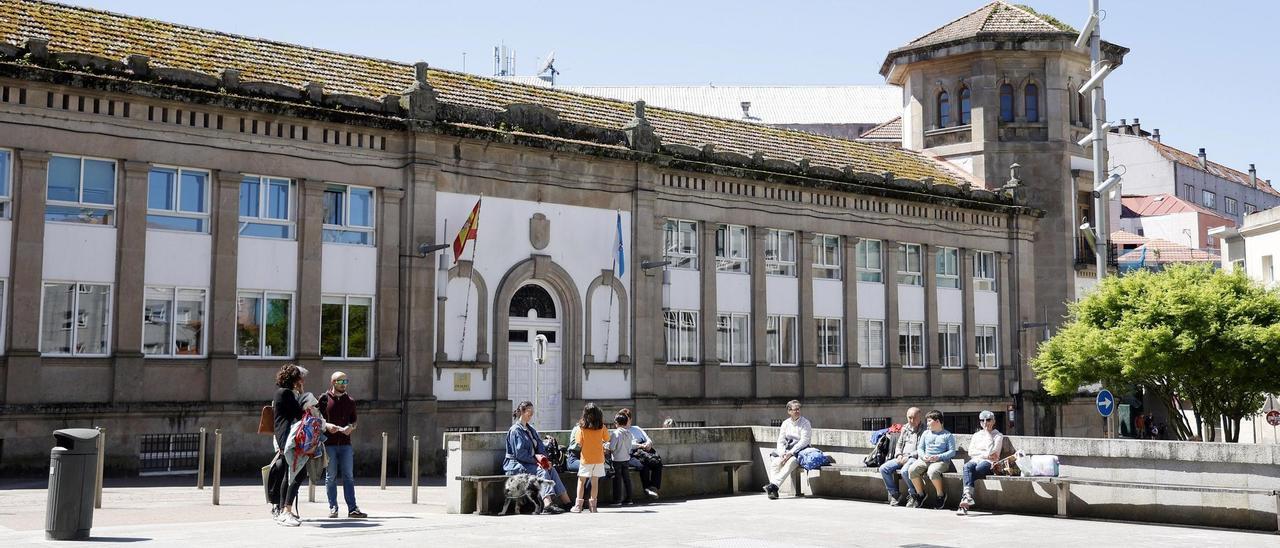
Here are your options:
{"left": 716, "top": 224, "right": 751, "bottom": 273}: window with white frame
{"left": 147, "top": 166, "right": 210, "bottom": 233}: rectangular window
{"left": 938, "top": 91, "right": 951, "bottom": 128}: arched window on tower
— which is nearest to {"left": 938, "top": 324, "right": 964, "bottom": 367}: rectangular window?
{"left": 716, "top": 224, "right": 751, "bottom": 273}: window with white frame

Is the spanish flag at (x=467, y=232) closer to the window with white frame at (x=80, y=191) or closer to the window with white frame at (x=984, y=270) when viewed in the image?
the window with white frame at (x=80, y=191)

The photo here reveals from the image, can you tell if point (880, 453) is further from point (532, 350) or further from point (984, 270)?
point (984, 270)

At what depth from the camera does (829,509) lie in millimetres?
17969

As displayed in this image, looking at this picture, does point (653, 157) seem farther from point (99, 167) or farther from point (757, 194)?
point (99, 167)

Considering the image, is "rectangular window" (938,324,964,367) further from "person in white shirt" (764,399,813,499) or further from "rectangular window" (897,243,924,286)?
"person in white shirt" (764,399,813,499)

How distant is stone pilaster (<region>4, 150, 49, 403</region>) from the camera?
75.5ft

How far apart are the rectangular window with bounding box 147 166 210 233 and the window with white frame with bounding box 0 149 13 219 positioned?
242cm

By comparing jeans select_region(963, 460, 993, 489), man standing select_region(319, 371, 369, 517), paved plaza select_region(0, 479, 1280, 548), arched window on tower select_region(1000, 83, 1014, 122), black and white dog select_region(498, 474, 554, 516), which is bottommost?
paved plaza select_region(0, 479, 1280, 548)

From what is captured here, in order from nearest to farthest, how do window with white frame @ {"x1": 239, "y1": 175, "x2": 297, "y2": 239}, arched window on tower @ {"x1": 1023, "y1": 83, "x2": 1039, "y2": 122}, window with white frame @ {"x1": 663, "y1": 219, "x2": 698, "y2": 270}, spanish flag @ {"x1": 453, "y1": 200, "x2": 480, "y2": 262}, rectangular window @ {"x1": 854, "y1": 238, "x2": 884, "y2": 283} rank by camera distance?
window with white frame @ {"x1": 239, "y1": 175, "x2": 297, "y2": 239} → spanish flag @ {"x1": 453, "y1": 200, "x2": 480, "y2": 262} → window with white frame @ {"x1": 663, "y1": 219, "x2": 698, "y2": 270} → rectangular window @ {"x1": 854, "y1": 238, "x2": 884, "y2": 283} → arched window on tower @ {"x1": 1023, "y1": 83, "x2": 1039, "y2": 122}

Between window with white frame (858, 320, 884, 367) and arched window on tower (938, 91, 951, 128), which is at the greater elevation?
arched window on tower (938, 91, 951, 128)

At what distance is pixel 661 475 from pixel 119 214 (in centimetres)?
1193

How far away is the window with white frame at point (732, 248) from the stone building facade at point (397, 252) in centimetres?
7

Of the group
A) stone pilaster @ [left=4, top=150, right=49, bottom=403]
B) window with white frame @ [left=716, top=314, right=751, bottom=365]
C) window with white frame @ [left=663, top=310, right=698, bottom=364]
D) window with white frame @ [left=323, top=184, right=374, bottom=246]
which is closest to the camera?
stone pilaster @ [left=4, top=150, right=49, bottom=403]

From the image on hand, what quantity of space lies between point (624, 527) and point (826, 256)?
22.9 meters
